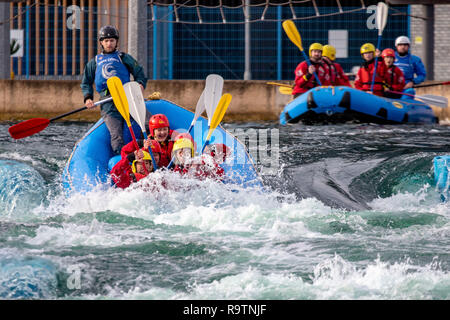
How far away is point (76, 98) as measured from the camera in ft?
41.8

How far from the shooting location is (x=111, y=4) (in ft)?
48.1

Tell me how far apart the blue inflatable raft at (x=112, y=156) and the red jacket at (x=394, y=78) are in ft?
18.1

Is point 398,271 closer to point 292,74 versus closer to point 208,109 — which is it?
point 208,109

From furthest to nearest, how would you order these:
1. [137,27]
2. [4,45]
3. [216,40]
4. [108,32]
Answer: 1. [216,40]
2. [4,45]
3. [137,27]
4. [108,32]

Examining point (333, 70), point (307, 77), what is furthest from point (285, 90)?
point (333, 70)

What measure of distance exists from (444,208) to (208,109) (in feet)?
7.07

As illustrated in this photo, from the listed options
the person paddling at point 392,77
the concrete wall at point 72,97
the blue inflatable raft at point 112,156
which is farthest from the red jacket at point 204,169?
the person paddling at point 392,77

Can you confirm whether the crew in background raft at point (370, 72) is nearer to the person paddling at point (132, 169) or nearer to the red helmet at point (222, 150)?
the red helmet at point (222, 150)

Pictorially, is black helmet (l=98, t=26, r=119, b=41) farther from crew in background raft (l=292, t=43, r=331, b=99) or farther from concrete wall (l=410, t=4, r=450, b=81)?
concrete wall (l=410, t=4, r=450, b=81)

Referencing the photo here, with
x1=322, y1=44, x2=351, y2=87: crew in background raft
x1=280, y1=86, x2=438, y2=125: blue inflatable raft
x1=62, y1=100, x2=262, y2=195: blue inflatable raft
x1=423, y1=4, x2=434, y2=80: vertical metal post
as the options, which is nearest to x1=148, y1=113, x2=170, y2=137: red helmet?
x1=62, y1=100, x2=262, y2=195: blue inflatable raft

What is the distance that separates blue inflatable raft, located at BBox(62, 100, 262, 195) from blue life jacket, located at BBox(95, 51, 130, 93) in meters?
0.38

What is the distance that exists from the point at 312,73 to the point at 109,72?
16.4 ft

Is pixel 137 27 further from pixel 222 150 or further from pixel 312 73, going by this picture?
pixel 222 150
